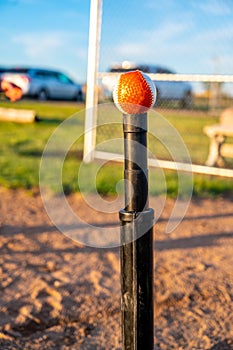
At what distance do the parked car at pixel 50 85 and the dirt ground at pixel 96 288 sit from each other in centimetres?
1865

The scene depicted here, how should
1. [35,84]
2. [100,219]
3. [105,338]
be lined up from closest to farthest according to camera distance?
1. [105,338]
2. [100,219]
3. [35,84]

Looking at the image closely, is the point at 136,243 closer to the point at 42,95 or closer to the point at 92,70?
the point at 92,70

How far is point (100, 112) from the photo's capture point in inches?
244

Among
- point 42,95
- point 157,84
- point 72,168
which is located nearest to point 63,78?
point 42,95

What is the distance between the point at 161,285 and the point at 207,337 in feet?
2.00

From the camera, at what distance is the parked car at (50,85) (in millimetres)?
22812

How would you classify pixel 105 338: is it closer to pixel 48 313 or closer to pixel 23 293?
pixel 48 313

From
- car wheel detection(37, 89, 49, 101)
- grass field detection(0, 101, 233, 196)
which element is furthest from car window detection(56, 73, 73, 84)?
grass field detection(0, 101, 233, 196)

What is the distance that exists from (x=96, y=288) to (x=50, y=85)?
21.0 metres

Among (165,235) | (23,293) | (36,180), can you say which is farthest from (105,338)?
(36,180)

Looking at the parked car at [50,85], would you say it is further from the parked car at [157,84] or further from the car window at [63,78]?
the parked car at [157,84]

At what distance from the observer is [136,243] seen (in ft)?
5.94

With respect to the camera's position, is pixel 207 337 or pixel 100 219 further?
pixel 100 219

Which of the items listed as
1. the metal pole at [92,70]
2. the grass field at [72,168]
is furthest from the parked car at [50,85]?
the metal pole at [92,70]
